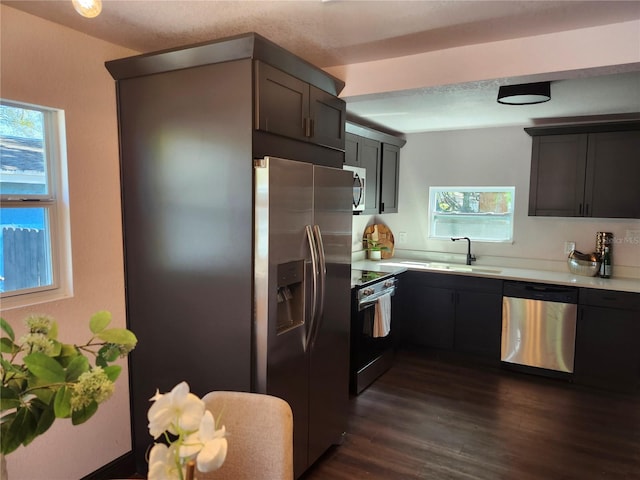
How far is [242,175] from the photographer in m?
1.98

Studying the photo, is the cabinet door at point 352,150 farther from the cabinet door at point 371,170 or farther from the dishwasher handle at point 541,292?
the dishwasher handle at point 541,292

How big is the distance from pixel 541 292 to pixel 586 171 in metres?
1.19

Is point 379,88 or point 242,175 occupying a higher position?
point 379,88

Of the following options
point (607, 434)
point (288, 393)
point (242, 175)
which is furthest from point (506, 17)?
point (607, 434)

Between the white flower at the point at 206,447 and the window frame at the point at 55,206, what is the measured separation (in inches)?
67.7

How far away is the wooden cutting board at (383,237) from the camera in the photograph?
16.1 feet

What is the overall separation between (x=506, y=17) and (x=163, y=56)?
1.61 meters

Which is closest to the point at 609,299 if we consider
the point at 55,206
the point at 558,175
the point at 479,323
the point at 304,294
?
the point at 479,323

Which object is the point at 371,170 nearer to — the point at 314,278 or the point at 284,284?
the point at 314,278

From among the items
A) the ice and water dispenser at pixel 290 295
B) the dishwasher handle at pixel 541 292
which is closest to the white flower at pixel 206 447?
the ice and water dispenser at pixel 290 295

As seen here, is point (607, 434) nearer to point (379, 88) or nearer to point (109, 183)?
point (379, 88)

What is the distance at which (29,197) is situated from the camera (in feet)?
6.77

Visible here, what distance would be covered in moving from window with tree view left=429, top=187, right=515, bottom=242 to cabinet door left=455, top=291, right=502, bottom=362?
2.86 ft

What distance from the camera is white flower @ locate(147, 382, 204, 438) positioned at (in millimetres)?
754
